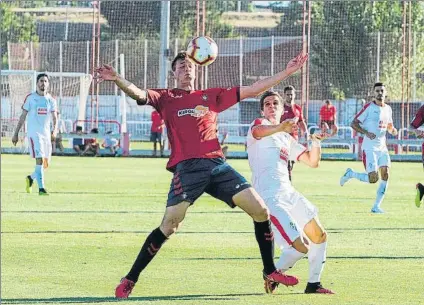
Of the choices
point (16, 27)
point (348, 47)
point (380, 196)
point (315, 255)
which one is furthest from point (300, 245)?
point (16, 27)

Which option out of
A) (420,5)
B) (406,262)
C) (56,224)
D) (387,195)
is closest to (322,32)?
(420,5)

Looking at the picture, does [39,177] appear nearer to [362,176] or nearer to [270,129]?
[362,176]

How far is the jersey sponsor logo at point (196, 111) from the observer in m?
11.1

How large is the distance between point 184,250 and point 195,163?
12.3 feet

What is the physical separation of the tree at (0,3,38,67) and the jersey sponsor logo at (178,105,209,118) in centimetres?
5319

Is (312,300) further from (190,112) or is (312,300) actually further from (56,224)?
(56,224)

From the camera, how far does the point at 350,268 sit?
13.0 metres

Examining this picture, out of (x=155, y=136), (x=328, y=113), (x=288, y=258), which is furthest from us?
(x=328, y=113)

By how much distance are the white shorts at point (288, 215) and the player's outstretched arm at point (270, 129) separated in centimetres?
60

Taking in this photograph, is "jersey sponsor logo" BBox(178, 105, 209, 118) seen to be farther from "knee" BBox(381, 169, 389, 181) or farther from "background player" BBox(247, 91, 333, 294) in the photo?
"knee" BBox(381, 169, 389, 181)

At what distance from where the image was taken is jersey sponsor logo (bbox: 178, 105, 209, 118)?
11.1m

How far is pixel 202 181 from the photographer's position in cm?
1098

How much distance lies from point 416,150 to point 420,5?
10.1m

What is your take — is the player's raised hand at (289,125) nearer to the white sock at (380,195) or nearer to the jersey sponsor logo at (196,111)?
the jersey sponsor logo at (196,111)
